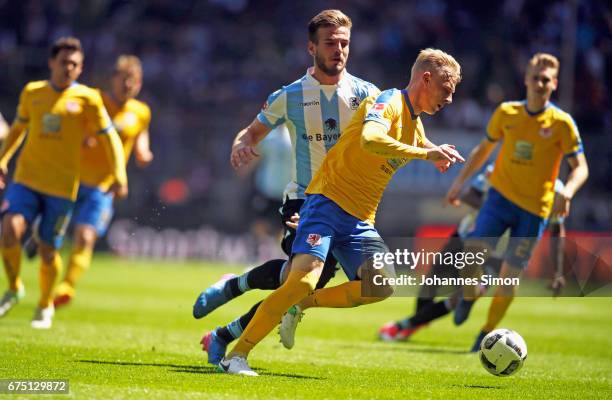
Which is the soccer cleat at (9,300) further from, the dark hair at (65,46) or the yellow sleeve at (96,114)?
the dark hair at (65,46)

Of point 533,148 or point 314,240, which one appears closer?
point 314,240

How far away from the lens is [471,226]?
1130cm

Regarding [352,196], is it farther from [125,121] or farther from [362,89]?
[125,121]

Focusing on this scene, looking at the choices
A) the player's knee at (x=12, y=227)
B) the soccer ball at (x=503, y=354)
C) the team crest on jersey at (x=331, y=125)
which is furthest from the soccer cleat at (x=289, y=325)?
the player's knee at (x=12, y=227)

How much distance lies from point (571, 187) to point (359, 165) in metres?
3.38

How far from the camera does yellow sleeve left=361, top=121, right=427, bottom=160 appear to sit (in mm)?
6492

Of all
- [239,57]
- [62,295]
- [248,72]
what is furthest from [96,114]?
[239,57]

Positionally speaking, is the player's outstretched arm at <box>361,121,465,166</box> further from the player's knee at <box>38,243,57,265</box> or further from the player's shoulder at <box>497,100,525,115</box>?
the player's knee at <box>38,243,57,265</box>

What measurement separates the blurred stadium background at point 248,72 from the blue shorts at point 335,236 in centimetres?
1192

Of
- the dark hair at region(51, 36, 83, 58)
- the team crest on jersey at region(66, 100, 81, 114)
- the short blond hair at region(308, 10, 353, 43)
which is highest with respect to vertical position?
the short blond hair at region(308, 10, 353, 43)

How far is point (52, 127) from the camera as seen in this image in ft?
34.6

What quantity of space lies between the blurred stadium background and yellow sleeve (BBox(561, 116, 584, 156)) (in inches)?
391

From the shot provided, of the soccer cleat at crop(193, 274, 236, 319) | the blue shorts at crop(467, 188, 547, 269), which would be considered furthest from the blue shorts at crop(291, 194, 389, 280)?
the blue shorts at crop(467, 188, 547, 269)

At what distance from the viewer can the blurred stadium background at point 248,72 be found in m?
21.5
